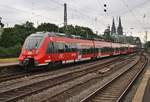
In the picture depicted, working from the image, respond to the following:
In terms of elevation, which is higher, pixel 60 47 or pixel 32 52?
pixel 60 47

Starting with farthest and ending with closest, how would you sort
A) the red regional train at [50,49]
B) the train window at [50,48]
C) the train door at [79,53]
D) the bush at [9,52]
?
the bush at [9,52]
the train door at [79,53]
the train window at [50,48]
the red regional train at [50,49]

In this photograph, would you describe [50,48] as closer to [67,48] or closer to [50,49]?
[50,49]

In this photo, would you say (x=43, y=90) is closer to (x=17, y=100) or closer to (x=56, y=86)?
(x=56, y=86)

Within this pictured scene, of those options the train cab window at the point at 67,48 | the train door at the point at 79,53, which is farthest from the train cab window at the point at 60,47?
the train door at the point at 79,53

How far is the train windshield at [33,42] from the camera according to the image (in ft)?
87.2

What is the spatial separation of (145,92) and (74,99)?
372cm

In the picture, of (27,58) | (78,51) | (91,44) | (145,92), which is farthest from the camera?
(91,44)

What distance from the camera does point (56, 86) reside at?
706 inches

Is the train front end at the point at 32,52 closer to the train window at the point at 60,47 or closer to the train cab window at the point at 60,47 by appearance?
the train cab window at the point at 60,47

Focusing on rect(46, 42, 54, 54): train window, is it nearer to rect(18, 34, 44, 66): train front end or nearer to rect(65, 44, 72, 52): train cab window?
rect(18, 34, 44, 66): train front end

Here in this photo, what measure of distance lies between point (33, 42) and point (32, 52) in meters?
1.09

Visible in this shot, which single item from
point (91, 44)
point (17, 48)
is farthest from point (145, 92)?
point (17, 48)

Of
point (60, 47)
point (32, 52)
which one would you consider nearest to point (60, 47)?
point (60, 47)

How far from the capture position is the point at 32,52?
26.2 m
